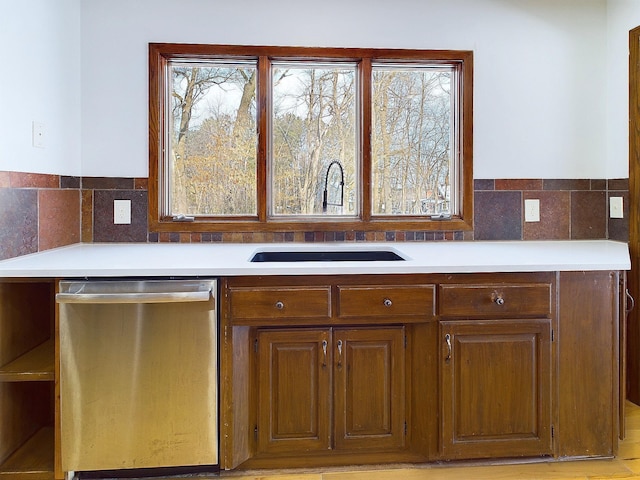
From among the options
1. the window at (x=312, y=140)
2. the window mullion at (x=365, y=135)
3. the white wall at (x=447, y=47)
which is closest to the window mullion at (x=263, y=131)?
the window at (x=312, y=140)

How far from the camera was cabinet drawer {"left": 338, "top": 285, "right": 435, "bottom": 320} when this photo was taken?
1.79 metres

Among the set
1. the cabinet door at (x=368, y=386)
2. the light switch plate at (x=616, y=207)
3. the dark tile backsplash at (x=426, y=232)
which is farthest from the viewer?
the light switch plate at (x=616, y=207)

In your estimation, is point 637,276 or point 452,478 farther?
point 637,276

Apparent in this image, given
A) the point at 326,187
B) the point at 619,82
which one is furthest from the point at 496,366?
the point at 619,82

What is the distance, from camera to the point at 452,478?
→ 1832 mm

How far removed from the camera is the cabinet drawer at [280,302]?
5.76 feet

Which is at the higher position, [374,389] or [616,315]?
[616,315]

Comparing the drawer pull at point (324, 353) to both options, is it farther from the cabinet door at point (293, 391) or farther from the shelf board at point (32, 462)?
the shelf board at point (32, 462)

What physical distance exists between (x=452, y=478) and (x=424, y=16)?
7.01ft

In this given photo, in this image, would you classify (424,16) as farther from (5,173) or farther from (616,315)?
(5,173)

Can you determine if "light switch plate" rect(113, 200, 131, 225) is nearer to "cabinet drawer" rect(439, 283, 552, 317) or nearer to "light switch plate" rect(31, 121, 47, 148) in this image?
"light switch plate" rect(31, 121, 47, 148)

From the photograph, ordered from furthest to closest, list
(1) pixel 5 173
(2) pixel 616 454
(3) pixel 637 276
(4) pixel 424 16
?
(4) pixel 424 16, (3) pixel 637 276, (2) pixel 616 454, (1) pixel 5 173

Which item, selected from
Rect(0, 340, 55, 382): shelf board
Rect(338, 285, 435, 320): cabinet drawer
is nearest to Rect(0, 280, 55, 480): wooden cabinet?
Rect(0, 340, 55, 382): shelf board

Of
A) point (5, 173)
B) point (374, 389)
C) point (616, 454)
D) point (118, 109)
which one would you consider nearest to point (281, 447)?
point (374, 389)
